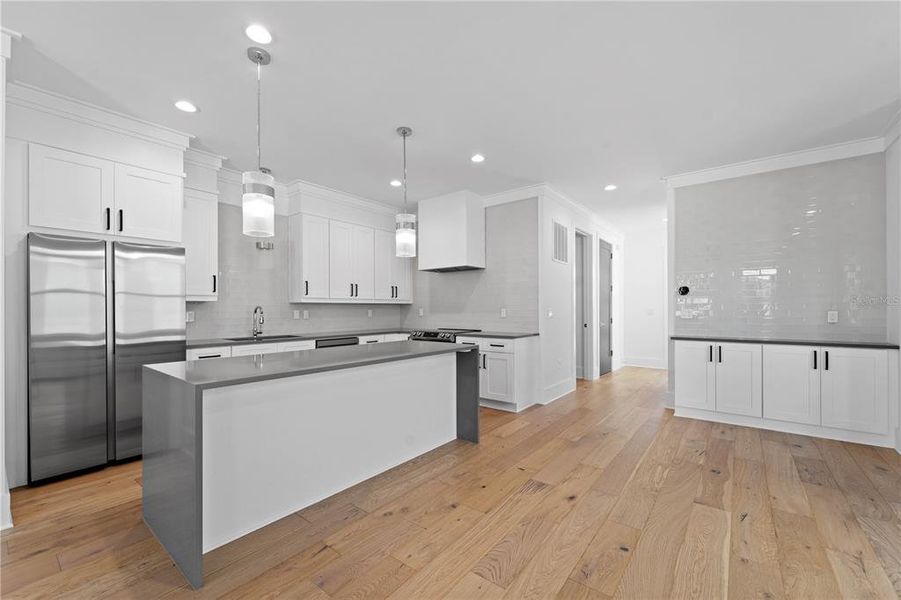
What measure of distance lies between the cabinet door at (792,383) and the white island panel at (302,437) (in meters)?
3.39

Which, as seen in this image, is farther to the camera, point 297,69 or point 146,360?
point 146,360

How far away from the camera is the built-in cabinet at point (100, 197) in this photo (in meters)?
2.85

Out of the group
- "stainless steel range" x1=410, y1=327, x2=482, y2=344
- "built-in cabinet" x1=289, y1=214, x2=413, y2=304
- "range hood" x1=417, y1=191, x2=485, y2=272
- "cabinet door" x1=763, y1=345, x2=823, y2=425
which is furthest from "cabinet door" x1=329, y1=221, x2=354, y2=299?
"cabinet door" x1=763, y1=345, x2=823, y2=425

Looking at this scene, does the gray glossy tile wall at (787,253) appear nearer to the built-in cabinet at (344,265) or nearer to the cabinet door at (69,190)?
the built-in cabinet at (344,265)

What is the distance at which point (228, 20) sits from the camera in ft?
7.03

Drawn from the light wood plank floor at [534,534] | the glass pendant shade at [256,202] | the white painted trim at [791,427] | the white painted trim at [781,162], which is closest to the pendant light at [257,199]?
the glass pendant shade at [256,202]

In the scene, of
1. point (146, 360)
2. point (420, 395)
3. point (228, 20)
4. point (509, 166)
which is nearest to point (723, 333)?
point (509, 166)

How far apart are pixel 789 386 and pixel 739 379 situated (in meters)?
0.40

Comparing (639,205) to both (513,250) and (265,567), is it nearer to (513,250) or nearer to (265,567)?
(513,250)

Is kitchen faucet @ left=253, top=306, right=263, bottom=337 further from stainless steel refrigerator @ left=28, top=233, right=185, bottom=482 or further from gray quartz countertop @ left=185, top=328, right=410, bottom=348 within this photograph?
stainless steel refrigerator @ left=28, top=233, right=185, bottom=482

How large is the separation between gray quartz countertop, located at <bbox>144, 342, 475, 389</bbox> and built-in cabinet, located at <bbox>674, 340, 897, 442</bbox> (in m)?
3.03

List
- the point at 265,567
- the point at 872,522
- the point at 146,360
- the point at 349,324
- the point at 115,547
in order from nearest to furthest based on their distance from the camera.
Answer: the point at 265,567 → the point at 115,547 → the point at 872,522 → the point at 146,360 → the point at 349,324

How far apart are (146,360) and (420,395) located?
222cm

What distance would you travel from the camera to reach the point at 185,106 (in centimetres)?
303
